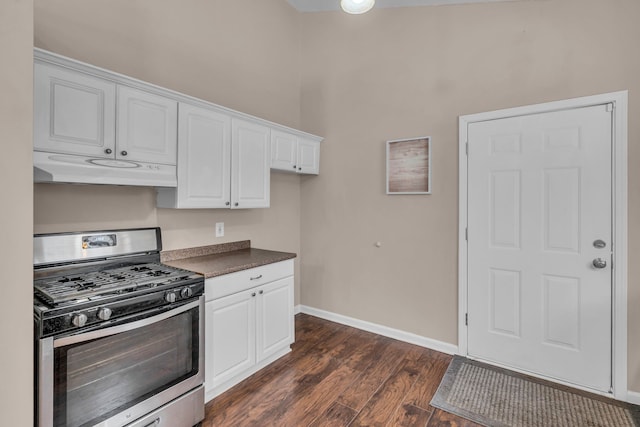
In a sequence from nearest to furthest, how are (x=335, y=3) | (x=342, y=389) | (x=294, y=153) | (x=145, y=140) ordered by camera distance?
(x=145, y=140) < (x=342, y=389) < (x=294, y=153) < (x=335, y=3)

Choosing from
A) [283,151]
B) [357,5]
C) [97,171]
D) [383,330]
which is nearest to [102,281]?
[97,171]

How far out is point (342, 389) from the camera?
233 cm

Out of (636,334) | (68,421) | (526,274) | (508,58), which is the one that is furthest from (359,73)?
(68,421)

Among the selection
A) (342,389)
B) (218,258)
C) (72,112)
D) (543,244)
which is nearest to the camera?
(72,112)

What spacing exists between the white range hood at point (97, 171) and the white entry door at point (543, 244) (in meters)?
2.46

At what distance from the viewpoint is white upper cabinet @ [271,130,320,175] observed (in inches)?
118

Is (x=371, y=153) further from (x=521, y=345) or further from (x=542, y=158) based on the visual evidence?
(x=521, y=345)

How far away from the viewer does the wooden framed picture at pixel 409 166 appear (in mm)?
2957

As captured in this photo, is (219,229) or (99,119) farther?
(219,229)

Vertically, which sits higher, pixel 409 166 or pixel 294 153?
pixel 294 153

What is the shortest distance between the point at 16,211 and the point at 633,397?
3.67m

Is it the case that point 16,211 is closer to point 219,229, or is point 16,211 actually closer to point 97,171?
point 97,171

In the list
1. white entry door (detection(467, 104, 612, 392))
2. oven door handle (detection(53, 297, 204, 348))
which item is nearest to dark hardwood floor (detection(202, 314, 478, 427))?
white entry door (detection(467, 104, 612, 392))

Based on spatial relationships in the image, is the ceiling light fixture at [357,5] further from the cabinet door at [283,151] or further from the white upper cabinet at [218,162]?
the cabinet door at [283,151]
